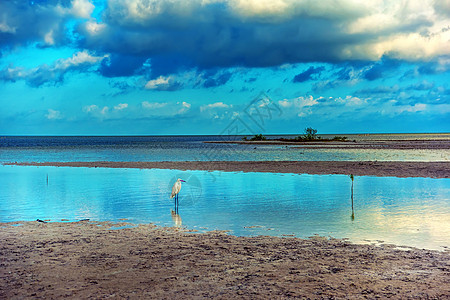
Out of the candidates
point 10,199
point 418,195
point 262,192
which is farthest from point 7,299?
point 418,195

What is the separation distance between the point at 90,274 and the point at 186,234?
3.88m

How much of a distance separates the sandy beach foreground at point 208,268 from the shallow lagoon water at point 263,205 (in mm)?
1495

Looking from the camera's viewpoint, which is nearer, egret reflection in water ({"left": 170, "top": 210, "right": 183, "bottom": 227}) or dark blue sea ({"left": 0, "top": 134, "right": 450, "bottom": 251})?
dark blue sea ({"left": 0, "top": 134, "right": 450, "bottom": 251})

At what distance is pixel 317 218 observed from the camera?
1408cm

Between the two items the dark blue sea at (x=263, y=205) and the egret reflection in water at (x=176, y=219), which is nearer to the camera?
the dark blue sea at (x=263, y=205)

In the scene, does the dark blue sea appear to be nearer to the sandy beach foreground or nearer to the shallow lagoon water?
the shallow lagoon water

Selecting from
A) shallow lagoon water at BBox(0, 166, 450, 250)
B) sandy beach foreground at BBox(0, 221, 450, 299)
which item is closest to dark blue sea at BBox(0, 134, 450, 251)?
shallow lagoon water at BBox(0, 166, 450, 250)

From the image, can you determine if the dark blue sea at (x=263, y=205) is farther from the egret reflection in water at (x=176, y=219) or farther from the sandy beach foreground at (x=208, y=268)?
the sandy beach foreground at (x=208, y=268)

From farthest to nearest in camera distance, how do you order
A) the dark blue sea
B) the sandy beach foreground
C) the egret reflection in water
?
the egret reflection in water → the dark blue sea → the sandy beach foreground

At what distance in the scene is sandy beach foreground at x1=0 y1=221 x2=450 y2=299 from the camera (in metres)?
7.39

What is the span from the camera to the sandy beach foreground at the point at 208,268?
7395 mm

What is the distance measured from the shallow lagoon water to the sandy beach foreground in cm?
150

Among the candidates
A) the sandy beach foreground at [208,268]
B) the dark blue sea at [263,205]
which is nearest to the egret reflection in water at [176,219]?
the dark blue sea at [263,205]

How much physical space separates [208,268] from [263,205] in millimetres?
8387
